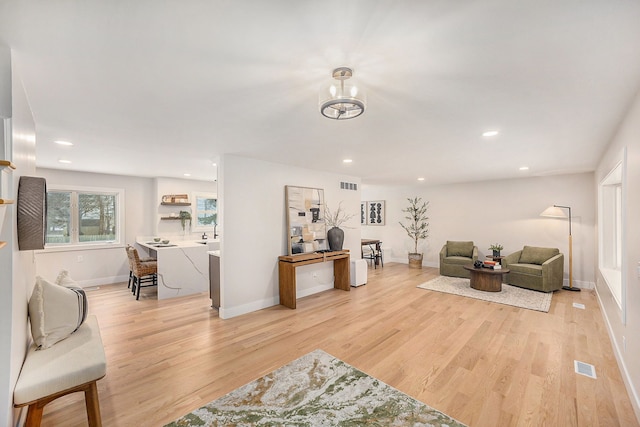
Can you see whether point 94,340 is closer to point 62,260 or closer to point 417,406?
point 417,406

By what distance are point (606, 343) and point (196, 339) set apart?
4.66 metres

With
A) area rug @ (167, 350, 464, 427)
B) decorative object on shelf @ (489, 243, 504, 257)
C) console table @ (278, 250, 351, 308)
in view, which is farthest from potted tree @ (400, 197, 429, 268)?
area rug @ (167, 350, 464, 427)

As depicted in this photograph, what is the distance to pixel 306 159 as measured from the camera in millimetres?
4328

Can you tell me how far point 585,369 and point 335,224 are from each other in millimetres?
3952

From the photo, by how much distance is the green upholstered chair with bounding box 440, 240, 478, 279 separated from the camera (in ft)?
20.5

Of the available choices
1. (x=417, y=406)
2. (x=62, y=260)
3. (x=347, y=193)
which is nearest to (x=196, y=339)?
(x=417, y=406)

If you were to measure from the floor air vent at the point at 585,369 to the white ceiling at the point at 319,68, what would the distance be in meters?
2.33

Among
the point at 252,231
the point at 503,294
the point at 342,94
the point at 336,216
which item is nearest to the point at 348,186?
the point at 336,216

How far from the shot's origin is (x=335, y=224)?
565 cm

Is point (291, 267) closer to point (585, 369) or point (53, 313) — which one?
point (53, 313)

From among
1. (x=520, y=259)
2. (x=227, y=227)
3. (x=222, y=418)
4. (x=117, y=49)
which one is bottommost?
(x=222, y=418)

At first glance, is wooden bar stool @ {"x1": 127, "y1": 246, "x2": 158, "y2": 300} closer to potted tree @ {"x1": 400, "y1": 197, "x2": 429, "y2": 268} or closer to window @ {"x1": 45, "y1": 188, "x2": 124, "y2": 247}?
window @ {"x1": 45, "y1": 188, "x2": 124, "y2": 247}

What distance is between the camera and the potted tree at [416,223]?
7824 mm

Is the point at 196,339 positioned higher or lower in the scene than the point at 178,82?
lower
